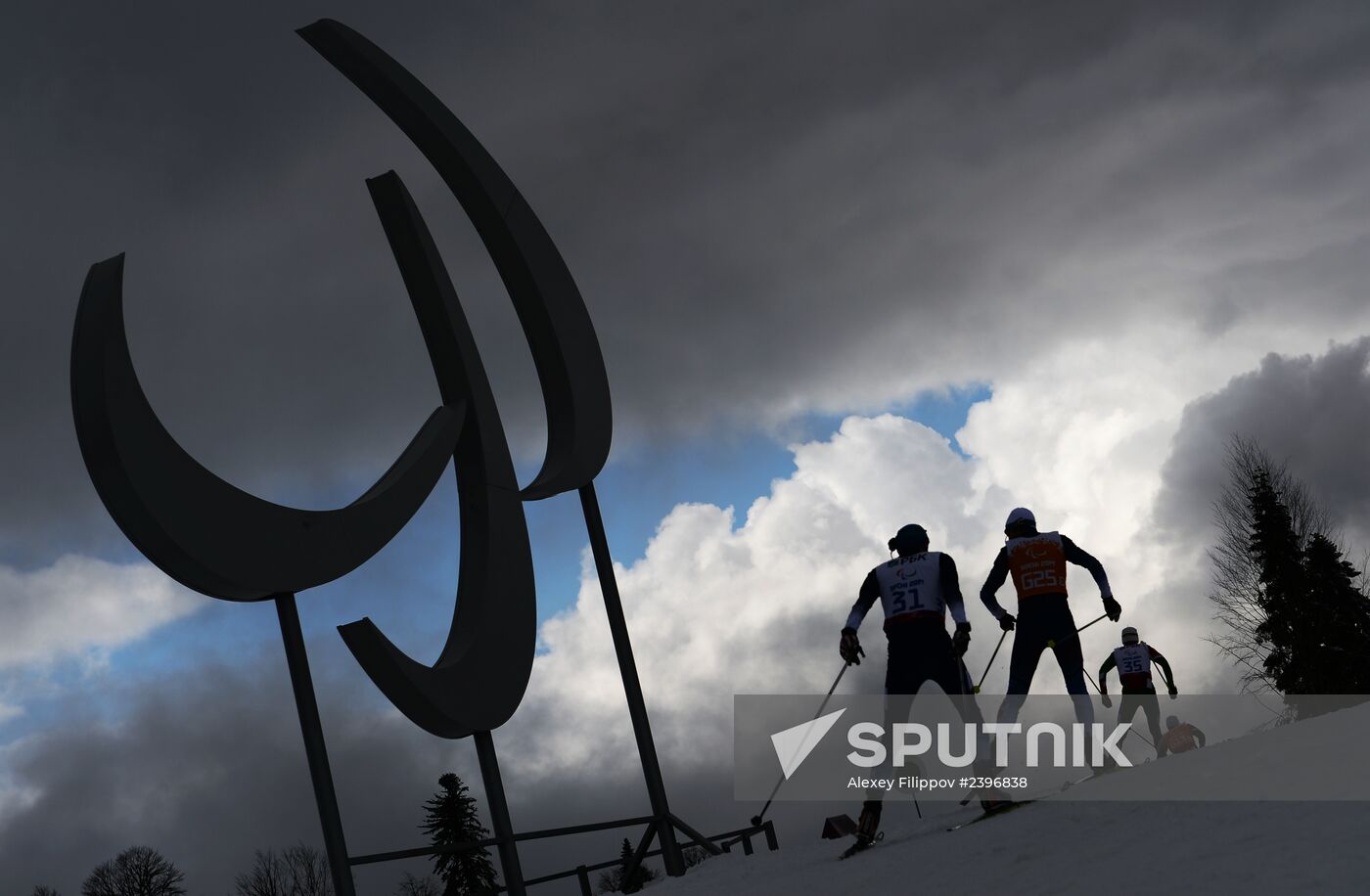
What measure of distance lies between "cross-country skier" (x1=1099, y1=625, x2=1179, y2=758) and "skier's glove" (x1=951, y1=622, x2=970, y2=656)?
13.2 ft

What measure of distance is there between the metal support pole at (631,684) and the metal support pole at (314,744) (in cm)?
501

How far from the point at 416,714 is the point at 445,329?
396 centimetres

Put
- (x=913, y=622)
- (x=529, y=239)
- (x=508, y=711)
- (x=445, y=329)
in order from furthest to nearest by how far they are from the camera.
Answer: (x=529, y=239) → (x=445, y=329) → (x=508, y=711) → (x=913, y=622)

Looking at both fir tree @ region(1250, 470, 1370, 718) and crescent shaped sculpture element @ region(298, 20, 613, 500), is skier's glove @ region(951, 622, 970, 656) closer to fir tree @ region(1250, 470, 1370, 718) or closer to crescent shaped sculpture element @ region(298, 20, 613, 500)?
crescent shaped sculpture element @ region(298, 20, 613, 500)

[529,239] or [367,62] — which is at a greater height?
[367,62]

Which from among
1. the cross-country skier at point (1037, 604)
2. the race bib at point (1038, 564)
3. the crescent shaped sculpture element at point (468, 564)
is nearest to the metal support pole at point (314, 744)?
the crescent shaped sculpture element at point (468, 564)

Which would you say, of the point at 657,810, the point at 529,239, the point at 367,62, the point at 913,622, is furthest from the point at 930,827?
the point at 367,62

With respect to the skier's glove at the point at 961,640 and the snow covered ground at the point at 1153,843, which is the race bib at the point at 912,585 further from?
the snow covered ground at the point at 1153,843

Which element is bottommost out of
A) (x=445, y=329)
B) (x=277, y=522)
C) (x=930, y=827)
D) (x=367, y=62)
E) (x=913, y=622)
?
(x=930, y=827)

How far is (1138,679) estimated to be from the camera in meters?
12.3

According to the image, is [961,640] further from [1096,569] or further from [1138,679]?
[1138,679]

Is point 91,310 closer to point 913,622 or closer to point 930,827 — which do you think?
point 913,622

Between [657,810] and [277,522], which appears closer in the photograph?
[277,522]

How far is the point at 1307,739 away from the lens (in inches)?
274
